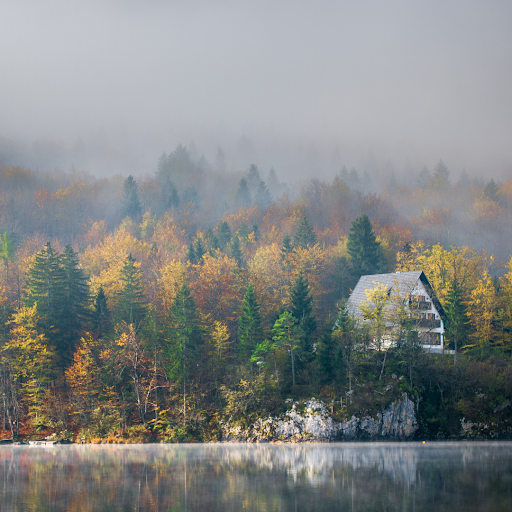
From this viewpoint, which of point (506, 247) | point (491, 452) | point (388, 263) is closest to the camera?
point (491, 452)

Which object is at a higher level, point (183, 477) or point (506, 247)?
point (506, 247)

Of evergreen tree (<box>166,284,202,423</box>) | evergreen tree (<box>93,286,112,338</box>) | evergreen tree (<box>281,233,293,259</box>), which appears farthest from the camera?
evergreen tree (<box>281,233,293,259</box>)

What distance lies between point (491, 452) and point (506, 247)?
328ft

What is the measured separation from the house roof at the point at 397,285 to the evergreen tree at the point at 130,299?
28.1 metres

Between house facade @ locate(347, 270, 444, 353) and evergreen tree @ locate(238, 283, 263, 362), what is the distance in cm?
1197

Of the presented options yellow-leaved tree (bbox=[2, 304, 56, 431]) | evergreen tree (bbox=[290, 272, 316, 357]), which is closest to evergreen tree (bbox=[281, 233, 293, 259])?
evergreen tree (bbox=[290, 272, 316, 357])

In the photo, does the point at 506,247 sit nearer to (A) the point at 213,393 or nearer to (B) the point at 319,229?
(B) the point at 319,229

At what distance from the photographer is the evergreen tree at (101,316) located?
76.9m

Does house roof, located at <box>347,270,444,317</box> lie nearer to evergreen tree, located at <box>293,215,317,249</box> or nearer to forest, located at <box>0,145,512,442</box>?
forest, located at <box>0,145,512,442</box>

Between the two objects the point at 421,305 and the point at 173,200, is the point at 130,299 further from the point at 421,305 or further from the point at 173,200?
the point at 173,200

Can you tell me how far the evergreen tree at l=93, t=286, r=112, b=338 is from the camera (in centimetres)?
7688

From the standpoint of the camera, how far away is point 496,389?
65.8 m

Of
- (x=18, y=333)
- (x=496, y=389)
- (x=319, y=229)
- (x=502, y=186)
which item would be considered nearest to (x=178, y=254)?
(x=319, y=229)

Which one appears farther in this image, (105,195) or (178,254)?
(105,195)
